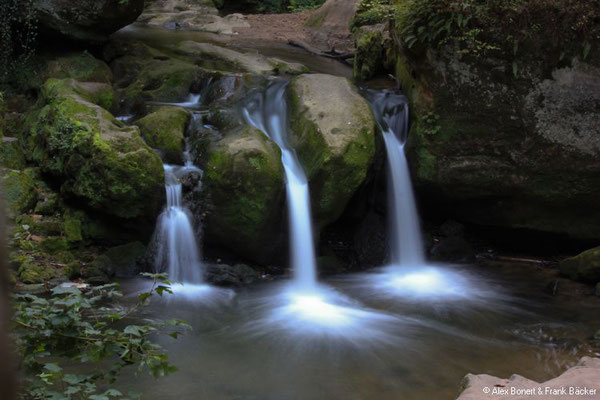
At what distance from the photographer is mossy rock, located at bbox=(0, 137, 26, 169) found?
27.1 ft

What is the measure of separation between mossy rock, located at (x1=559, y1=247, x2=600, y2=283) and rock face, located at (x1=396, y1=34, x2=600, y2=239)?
0.75 metres

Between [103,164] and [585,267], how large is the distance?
20.5 ft

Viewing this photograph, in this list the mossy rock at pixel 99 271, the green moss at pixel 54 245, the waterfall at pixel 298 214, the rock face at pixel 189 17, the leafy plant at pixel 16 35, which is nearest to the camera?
the mossy rock at pixel 99 271

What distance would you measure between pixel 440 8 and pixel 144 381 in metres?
6.15

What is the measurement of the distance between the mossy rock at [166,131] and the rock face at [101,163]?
37 centimetres

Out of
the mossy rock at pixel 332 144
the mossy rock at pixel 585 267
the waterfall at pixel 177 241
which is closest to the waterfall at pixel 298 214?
the mossy rock at pixel 332 144

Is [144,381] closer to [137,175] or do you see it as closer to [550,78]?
[137,175]

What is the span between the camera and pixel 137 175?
755cm

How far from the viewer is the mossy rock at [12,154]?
27.1 ft

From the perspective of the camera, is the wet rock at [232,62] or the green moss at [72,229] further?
the wet rock at [232,62]

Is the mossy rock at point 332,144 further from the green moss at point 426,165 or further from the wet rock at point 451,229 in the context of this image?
the wet rock at point 451,229

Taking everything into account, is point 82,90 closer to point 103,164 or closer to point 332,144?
point 103,164

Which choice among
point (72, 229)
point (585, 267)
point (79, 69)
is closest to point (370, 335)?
point (585, 267)

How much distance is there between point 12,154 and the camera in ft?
27.6
